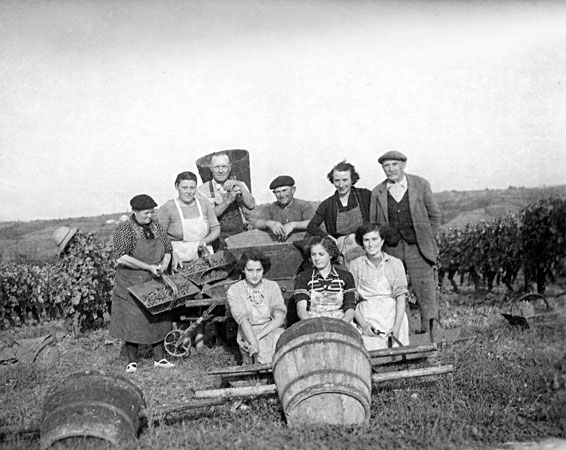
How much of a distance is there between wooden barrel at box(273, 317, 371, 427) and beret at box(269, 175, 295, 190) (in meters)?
2.85

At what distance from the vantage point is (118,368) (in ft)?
22.5

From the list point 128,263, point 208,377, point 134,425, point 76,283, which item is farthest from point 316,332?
point 76,283

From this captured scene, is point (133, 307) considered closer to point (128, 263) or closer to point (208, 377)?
point (128, 263)

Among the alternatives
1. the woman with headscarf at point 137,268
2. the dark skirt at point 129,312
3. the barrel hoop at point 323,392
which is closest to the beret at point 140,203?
the woman with headscarf at point 137,268

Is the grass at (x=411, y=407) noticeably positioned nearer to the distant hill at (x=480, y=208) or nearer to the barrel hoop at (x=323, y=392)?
the barrel hoop at (x=323, y=392)

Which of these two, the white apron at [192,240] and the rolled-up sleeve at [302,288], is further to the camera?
the white apron at [192,240]

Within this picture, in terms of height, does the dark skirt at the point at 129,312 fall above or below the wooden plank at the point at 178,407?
above

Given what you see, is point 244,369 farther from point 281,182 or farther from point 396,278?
point 281,182

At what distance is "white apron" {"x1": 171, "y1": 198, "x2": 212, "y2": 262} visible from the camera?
707 centimetres

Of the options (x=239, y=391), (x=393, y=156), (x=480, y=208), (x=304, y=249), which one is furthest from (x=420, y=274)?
(x=480, y=208)

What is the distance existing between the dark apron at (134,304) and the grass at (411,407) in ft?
1.42

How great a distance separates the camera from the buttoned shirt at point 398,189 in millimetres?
6605

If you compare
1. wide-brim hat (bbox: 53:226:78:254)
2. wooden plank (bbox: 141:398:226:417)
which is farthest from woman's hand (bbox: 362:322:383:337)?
wide-brim hat (bbox: 53:226:78:254)

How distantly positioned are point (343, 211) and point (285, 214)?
80 centimetres
